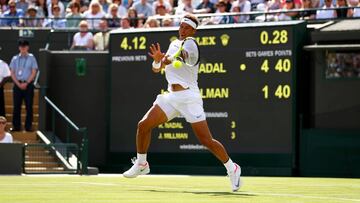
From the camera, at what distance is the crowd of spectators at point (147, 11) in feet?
84.0

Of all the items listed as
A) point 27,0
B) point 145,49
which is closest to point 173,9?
point 145,49

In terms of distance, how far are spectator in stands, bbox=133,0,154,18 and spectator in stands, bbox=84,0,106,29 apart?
39.1 inches

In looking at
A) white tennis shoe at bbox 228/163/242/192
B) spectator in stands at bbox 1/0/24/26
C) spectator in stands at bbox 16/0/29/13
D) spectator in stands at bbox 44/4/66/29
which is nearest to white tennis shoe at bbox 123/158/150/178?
white tennis shoe at bbox 228/163/242/192

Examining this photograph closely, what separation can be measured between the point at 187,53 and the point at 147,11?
15.1 metres

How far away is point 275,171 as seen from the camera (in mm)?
24438

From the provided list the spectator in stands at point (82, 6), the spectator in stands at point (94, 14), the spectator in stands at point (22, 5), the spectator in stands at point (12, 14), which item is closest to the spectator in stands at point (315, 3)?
the spectator in stands at point (94, 14)

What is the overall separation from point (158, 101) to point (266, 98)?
414 inches

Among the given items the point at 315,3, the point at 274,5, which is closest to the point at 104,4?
the point at 274,5

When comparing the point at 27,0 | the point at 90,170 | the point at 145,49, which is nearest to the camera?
the point at 90,170

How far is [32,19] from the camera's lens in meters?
29.1

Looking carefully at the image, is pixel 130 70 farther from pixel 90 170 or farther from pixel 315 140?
pixel 315 140

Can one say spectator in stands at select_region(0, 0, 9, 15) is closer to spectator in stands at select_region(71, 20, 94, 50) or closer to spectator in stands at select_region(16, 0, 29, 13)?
spectator in stands at select_region(16, 0, 29, 13)

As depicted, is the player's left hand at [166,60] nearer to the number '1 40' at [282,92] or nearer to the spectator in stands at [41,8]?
the number '1 40' at [282,92]

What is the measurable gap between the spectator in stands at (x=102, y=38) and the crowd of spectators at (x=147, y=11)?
0.17 metres
